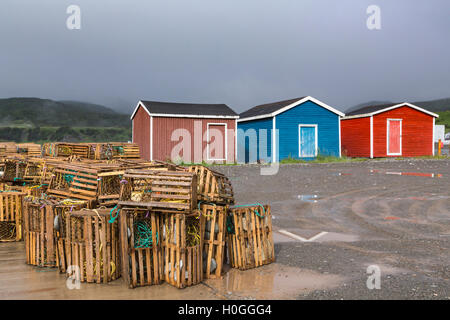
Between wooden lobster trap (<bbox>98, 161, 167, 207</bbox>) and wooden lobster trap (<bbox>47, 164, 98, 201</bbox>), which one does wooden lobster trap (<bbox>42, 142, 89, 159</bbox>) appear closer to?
wooden lobster trap (<bbox>47, 164, 98, 201</bbox>)

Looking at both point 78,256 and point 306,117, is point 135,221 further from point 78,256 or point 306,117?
point 306,117

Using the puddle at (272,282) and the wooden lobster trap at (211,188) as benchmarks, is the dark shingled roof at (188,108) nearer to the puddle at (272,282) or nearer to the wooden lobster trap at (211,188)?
the wooden lobster trap at (211,188)

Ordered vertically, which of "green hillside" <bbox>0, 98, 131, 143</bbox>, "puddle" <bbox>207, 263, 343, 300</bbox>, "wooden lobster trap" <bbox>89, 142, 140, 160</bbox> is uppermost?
"green hillside" <bbox>0, 98, 131, 143</bbox>

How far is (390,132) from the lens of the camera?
28.5 meters

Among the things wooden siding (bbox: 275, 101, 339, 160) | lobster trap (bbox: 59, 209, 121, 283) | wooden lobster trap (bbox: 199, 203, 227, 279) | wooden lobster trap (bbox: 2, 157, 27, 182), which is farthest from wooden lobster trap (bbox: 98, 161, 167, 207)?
wooden siding (bbox: 275, 101, 339, 160)

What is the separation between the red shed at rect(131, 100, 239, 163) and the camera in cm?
2414

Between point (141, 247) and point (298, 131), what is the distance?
22.3 m

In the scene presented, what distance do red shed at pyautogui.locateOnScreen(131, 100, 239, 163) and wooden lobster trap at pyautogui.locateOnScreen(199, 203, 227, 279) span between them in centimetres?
1835

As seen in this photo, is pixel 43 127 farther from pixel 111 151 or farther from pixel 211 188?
pixel 211 188

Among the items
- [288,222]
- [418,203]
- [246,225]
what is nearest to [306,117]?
[418,203]

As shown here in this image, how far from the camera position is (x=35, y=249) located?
6422 millimetres

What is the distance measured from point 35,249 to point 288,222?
5.46m

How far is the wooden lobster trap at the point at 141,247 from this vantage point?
5370 millimetres

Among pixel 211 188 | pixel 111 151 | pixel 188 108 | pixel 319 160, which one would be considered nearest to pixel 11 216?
pixel 211 188
